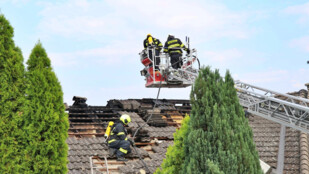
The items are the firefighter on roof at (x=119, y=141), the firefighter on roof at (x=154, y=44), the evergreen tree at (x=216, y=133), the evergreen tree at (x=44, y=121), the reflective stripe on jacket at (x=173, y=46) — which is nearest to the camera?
the evergreen tree at (x=216, y=133)

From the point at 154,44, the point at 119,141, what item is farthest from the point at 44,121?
the point at 154,44

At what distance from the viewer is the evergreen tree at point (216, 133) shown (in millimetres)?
7801

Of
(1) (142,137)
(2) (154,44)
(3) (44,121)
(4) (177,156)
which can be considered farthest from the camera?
(2) (154,44)

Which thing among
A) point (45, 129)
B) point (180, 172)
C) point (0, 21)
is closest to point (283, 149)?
point (180, 172)

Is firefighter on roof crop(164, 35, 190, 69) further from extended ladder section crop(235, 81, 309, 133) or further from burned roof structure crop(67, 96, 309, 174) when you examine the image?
extended ladder section crop(235, 81, 309, 133)

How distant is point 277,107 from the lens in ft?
38.8

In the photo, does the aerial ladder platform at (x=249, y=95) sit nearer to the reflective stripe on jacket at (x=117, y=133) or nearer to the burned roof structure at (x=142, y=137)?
the burned roof structure at (x=142, y=137)

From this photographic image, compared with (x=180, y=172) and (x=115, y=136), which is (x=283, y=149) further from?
(x=180, y=172)

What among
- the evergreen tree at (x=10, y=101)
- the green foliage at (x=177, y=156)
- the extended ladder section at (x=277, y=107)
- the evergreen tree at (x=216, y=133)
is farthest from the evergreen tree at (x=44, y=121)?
the extended ladder section at (x=277, y=107)

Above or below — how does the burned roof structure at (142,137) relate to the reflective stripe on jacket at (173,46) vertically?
below

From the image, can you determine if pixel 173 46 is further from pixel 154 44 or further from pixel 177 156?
pixel 177 156

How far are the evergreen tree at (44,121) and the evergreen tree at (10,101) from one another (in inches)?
6.8

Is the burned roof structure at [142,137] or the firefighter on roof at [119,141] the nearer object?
the burned roof structure at [142,137]

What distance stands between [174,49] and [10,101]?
903 centimetres
